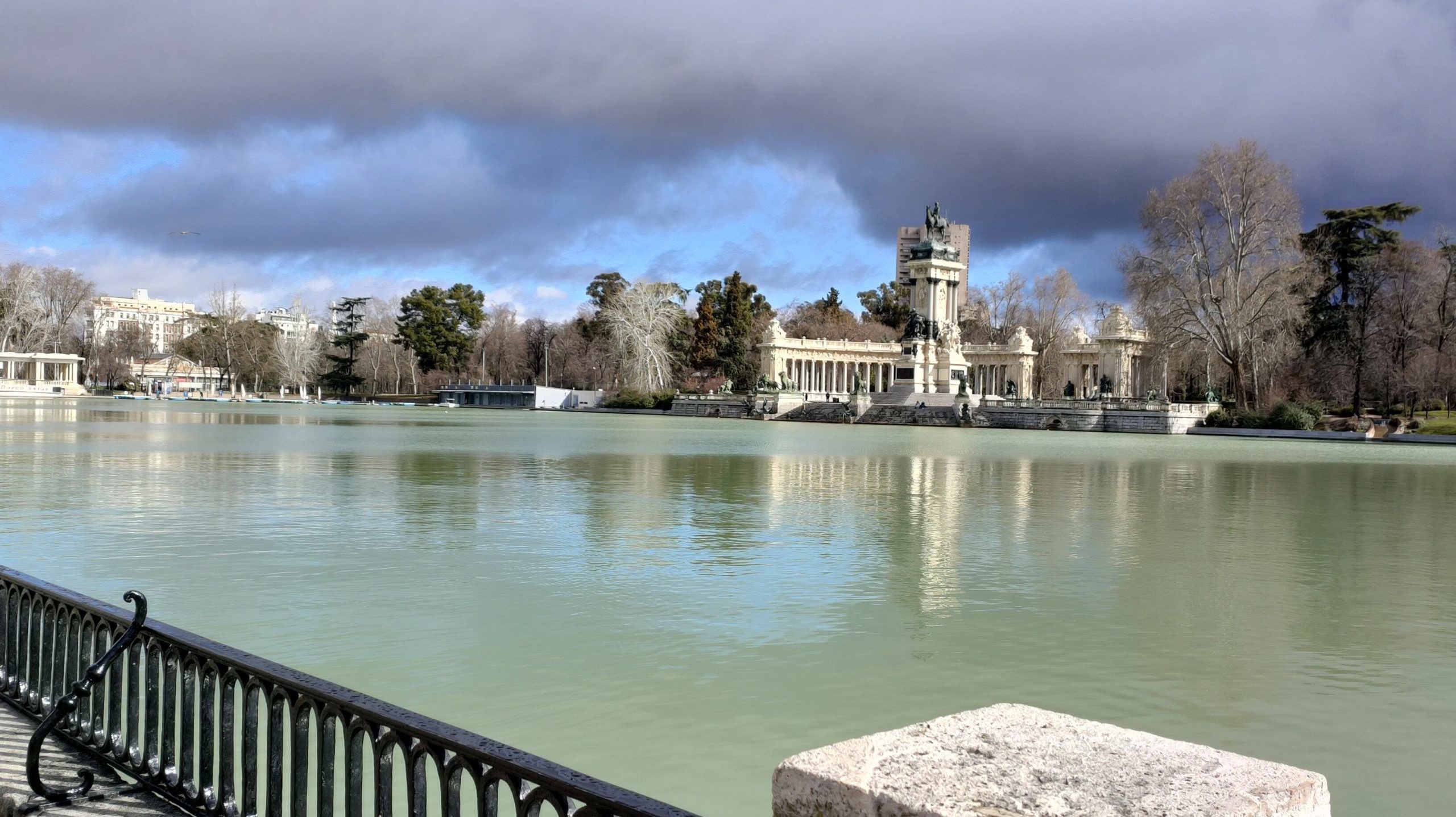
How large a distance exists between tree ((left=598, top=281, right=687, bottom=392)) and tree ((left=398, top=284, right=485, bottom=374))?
92.5ft

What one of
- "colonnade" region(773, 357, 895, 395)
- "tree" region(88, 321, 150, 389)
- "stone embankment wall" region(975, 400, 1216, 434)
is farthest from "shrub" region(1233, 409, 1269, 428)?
"tree" region(88, 321, 150, 389)

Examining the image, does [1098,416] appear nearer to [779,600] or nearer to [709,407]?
[709,407]

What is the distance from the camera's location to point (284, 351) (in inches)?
4466

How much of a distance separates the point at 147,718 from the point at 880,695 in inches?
165

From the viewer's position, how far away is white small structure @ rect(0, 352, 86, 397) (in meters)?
98.0

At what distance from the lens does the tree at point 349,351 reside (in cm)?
11550

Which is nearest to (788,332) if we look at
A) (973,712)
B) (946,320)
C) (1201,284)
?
(946,320)

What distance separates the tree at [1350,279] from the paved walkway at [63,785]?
66.7 metres

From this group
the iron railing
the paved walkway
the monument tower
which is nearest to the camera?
the iron railing

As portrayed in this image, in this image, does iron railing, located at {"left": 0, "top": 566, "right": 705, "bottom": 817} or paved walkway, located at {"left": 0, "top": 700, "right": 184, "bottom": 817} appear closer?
iron railing, located at {"left": 0, "top": 566, "right": 705, "bottom": 817}

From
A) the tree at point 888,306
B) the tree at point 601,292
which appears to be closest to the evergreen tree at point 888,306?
the tree at point 888,306

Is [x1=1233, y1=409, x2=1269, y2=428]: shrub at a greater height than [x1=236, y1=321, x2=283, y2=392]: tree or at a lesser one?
lesser

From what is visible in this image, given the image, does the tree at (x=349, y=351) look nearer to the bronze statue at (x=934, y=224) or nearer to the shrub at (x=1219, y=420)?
the bronze statue at (x=934, y=224)

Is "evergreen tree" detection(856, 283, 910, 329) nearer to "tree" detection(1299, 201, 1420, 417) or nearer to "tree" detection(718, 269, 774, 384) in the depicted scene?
"tree" detection(718, 269, 774, 384)
